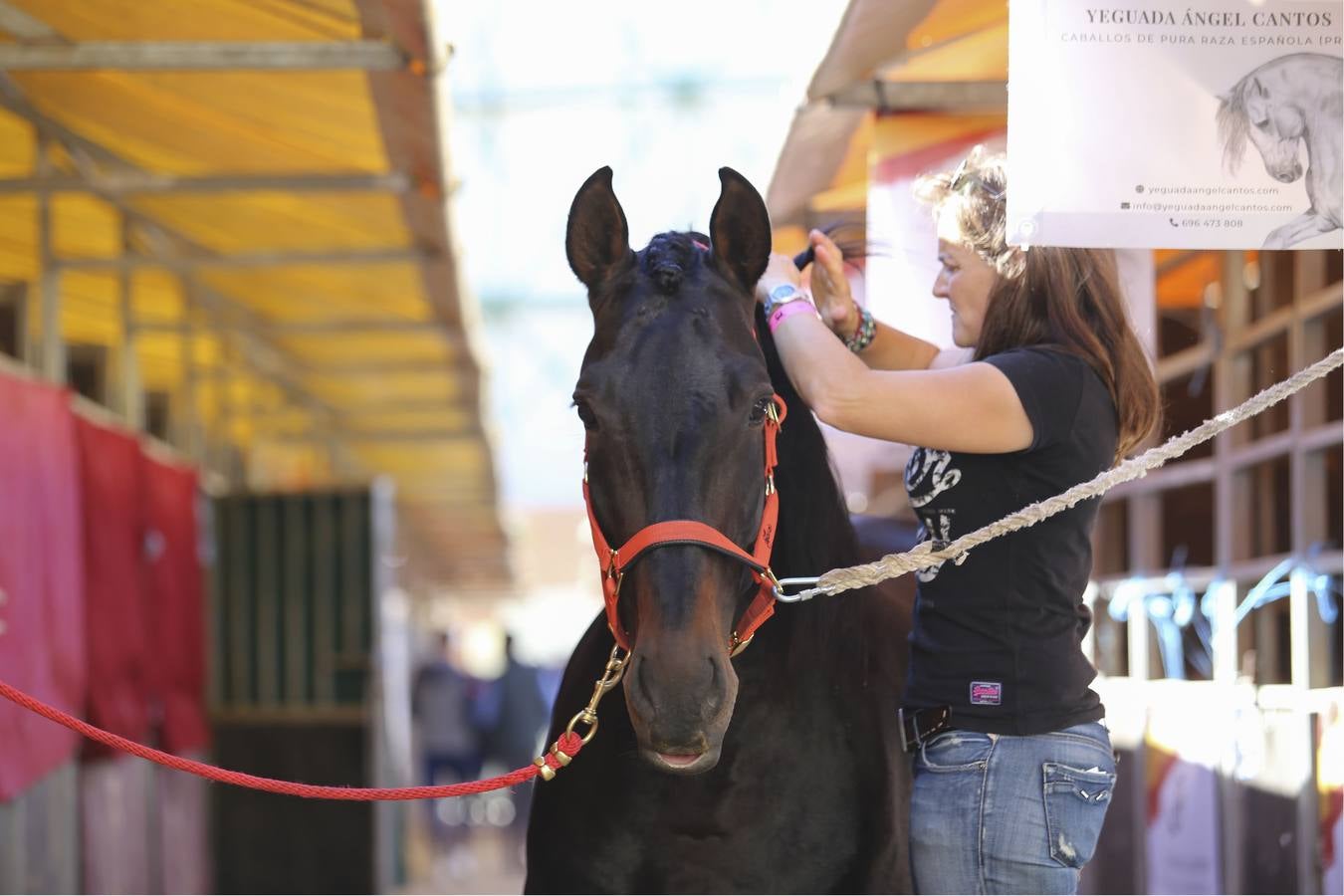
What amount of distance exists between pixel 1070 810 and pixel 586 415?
97 centimetres

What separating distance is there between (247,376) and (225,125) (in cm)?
494

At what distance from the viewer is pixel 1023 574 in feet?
8.33

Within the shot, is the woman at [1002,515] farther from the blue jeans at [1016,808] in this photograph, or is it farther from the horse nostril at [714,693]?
the horse nostril at [714,693]

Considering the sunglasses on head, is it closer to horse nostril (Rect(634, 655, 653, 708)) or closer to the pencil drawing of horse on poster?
the pencil drawing of horse on poster

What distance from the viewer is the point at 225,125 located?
6121 millimetres

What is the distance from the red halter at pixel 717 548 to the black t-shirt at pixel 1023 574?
0.28 metres

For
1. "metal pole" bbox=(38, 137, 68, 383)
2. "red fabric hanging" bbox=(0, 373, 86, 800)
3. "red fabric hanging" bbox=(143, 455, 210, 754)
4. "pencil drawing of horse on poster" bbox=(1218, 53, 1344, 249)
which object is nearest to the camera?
"pencil drawing of horse on poster" bbox=(1218, 53, 1344, 249)

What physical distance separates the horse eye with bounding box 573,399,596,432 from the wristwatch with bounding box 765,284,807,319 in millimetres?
385

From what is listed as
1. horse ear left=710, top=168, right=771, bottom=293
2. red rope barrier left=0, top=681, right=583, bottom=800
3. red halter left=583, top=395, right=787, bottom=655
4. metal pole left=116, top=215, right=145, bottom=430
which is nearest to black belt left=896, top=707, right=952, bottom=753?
red halter left=583, top=395, right=787, bottom=655

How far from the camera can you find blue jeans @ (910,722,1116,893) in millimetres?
2420

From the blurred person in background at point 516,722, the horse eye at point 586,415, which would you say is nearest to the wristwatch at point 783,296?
the horse eye at point 586,415

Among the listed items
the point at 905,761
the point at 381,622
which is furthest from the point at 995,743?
the point at 381,622

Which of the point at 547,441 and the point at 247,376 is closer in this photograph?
the point at 247,376

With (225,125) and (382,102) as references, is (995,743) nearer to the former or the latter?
(382,102)
